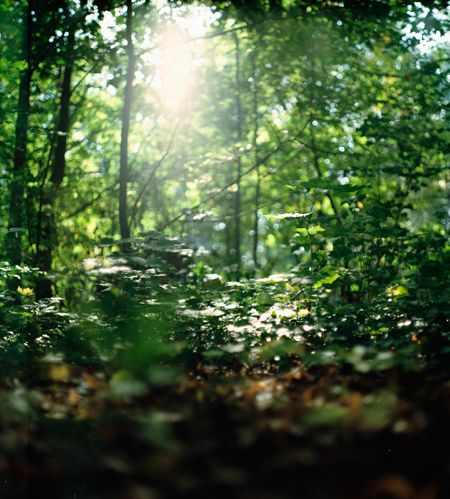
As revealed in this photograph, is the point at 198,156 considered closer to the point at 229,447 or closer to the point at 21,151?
the point at 21,151

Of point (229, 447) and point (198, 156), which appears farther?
point (198, 156)

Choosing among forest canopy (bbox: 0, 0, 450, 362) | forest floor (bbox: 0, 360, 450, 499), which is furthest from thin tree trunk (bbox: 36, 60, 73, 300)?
forest floor (bbox: 0, 360, 450, 499)

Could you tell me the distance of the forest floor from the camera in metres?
1.05

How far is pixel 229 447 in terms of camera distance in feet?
3.91

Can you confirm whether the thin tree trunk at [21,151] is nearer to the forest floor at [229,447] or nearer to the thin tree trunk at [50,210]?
the thin tree trunk at [50,210]

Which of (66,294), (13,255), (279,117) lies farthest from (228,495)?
(279,117)

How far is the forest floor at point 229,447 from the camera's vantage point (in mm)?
1054

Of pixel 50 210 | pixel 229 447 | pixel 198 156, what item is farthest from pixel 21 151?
pixel 229 447

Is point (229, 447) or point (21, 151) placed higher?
point (21, 151)

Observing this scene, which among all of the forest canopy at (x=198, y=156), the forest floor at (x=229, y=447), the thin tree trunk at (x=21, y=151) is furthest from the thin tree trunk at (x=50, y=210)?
the forest floor at (x=229, y=447)

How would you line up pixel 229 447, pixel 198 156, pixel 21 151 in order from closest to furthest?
pixel 229 447
pixel 21 151
pixel 198 156

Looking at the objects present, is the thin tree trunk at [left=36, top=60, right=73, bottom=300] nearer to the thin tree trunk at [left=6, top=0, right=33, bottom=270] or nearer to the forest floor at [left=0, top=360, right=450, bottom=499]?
the thin tree trunk at [left=6, top=0, right=33, bottom=270]

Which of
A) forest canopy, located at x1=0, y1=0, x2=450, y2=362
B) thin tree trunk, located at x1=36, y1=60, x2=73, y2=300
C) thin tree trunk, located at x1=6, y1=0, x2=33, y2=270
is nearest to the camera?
forest canopy, located at x1=0, y1=0, x2=450, y2=362

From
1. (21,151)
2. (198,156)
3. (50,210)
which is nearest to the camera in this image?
(21,151)
